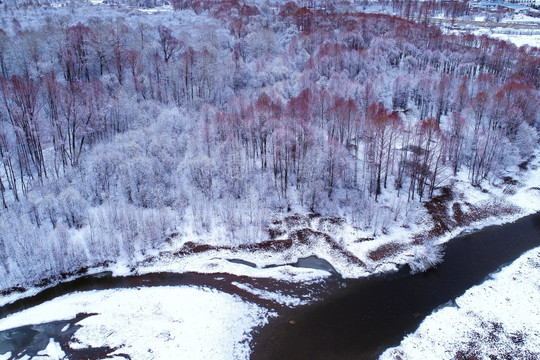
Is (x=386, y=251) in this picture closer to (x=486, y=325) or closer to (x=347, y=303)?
(x=347, y=303)

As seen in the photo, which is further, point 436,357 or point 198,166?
point 198,166

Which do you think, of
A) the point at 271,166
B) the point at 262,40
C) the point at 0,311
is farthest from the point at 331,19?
the point at 0,311

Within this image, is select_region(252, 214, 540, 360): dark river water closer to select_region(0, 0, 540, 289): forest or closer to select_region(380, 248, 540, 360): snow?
select_region(380, 248, 540, 360): snow

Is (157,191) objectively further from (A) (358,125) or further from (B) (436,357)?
(B) (436,357)

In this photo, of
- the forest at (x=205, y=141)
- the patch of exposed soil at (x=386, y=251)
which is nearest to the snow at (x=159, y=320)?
the forest at (x=205, y=141)

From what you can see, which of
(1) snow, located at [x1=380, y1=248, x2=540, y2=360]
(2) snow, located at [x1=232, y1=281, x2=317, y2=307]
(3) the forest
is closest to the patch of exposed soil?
(3) the forest

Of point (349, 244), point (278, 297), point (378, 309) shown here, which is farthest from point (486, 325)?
point (278, 297)
